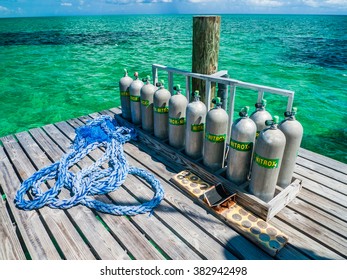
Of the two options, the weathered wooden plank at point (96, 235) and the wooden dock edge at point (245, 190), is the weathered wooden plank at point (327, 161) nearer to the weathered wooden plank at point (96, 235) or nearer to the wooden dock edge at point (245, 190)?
the wooden dock edge at point (245, 190)

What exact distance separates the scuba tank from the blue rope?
785 mm

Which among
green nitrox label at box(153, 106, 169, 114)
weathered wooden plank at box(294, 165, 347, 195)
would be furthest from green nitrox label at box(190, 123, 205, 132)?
weathered wooden plank at box(294, 165, 347, 195)

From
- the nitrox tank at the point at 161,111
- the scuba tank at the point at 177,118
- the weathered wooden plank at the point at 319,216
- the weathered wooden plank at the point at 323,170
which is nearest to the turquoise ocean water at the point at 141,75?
the weathered wooden plank at the point at 323,170

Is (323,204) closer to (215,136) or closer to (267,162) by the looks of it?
(267,162)

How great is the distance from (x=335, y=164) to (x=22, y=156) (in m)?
5.82

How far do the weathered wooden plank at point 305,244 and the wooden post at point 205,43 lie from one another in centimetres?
280

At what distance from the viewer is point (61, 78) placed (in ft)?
52.8

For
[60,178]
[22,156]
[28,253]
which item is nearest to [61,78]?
[22,156]

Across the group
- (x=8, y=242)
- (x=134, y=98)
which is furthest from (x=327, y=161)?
(x=8, y=242)

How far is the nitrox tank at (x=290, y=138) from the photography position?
3.06 m

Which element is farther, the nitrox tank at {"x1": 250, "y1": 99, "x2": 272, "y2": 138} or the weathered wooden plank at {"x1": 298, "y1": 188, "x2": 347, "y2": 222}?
the nitrox tank at {"x1": 250, "y1": 99, "x2": 272, "y2": 138}

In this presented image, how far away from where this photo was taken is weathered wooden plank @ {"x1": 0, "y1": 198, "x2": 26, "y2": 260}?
2748 mm

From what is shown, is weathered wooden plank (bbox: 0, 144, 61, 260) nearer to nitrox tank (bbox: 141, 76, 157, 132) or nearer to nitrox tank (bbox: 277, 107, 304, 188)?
nitrox tank (bbox: 141, 76, 157, 132)

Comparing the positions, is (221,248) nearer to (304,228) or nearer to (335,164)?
(304,228)
